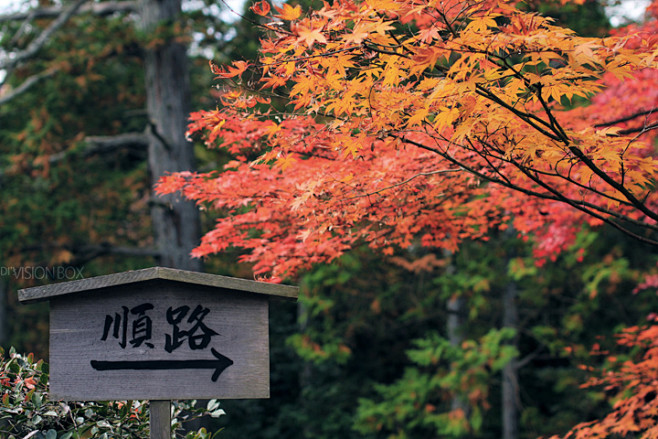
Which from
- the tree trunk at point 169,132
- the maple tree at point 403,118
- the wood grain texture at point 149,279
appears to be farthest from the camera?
the tree trunk at point 169,132

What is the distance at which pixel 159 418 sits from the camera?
329cm

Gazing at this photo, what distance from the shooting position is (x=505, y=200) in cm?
548

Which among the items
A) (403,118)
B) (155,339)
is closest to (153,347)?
(155,339)

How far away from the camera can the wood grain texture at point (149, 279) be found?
321cm

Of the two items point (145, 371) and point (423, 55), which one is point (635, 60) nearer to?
point (423, 55)

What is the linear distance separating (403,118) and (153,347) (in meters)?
1.78

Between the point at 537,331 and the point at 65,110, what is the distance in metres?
9.63

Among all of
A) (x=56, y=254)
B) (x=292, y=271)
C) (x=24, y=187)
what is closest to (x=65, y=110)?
(x=24, y=187)

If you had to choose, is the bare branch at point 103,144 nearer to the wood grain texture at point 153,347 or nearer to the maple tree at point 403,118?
the maple tree at point 403,118

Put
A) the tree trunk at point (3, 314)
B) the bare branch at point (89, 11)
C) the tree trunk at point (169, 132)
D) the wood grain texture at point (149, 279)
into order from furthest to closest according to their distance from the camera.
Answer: the tree trunk at point (3, 314) → the bare branch at point (89, 11) → the tree trunk at point (169, 132) → the wood grain texture at point (149, 279)

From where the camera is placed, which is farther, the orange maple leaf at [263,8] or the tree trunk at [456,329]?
the tree trunk at [456,329]

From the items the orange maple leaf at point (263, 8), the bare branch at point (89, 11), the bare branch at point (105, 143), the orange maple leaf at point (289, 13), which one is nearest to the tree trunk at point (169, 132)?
the bare branch at point (105, 143)

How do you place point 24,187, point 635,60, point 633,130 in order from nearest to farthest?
point 635,60 → point 633,130 → point 24,187

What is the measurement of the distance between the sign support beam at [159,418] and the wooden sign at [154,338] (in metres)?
0.09
